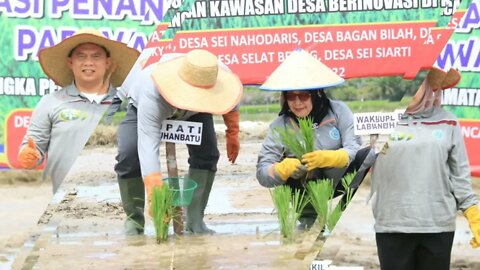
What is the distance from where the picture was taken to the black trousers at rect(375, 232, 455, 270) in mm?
3264

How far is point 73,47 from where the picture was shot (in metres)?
2.80

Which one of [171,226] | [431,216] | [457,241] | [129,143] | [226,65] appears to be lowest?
[457,241]

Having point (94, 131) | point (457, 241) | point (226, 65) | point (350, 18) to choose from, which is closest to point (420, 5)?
point (350, 18)

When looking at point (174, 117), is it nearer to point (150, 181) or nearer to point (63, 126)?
point (150, 181)

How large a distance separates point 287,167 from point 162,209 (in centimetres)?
34

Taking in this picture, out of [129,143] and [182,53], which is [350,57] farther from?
[129,143]

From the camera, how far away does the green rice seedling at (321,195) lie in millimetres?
2477

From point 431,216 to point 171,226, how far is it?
1122 mm

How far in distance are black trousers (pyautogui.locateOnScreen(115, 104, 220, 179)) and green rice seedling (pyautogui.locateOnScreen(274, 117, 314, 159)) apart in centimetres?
18

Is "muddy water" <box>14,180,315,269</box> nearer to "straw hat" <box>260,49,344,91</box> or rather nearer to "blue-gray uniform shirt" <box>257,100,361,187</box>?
"blue-gray uniform shirt" <box>257,100,361,187</box>

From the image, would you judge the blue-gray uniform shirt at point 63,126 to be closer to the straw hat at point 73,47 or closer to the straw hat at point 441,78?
the straw hat at point 73,47

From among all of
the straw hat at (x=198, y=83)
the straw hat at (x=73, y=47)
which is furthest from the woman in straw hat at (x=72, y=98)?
the straw hat at (x=198, y=83)

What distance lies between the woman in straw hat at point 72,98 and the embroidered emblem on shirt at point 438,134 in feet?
3.39

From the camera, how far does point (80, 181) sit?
2529 millimetres
